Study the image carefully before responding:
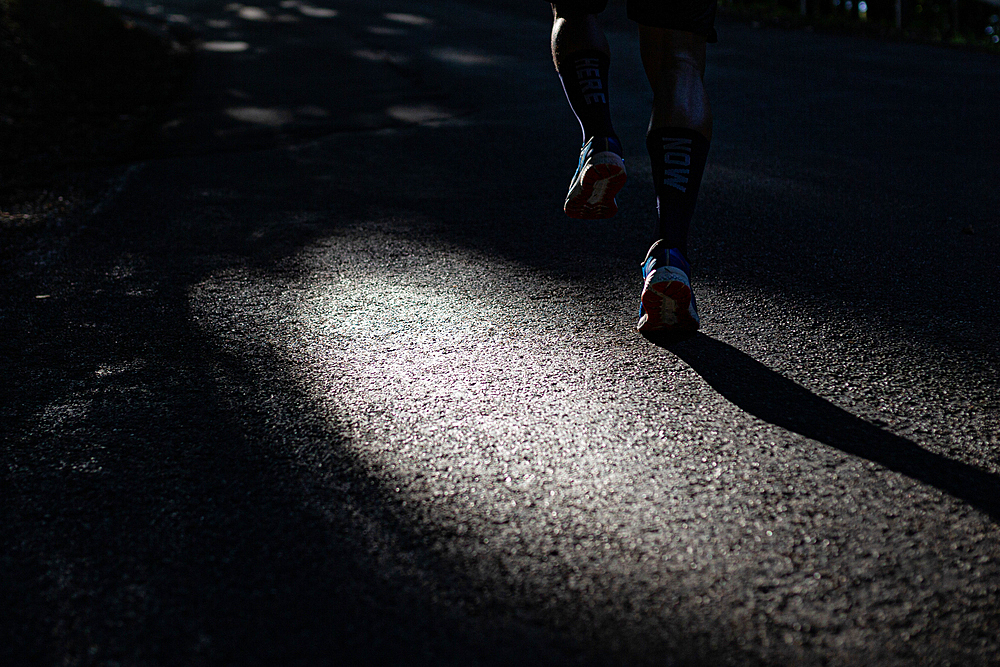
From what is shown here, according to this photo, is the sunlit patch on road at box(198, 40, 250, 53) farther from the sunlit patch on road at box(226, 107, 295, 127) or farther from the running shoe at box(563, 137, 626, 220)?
the running shoe at box(563, 137, 626, 220)

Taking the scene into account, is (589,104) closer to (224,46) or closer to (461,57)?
(461,57)

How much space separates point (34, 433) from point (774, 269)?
7.47ft

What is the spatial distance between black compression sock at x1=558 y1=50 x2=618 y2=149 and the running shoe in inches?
2.6

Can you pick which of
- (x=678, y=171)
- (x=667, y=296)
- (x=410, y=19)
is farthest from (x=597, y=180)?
(x=410, y=19)

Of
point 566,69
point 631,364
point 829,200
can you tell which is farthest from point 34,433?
point 829,200

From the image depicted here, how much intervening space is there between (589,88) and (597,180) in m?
0.34

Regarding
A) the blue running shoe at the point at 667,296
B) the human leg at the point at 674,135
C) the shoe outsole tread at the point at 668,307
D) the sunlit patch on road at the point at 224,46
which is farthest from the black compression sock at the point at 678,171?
the sunlit patch on road at the point at 224,46

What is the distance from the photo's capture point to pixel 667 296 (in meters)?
2.43

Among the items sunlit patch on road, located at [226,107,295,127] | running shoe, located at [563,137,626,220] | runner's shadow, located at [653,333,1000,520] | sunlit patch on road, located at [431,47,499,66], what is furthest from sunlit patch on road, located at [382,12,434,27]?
runner's shadow, located at [653,333,1000,520]

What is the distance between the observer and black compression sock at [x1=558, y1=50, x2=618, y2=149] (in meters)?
2.86

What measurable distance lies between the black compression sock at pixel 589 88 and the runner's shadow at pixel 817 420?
78cm

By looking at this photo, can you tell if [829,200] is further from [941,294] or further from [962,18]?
[962,18]

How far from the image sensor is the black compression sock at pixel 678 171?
8.53 ft

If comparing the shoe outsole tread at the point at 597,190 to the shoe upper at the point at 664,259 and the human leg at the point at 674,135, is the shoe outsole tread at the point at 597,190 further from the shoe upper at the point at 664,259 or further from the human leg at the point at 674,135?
the shoe upper at the point at 664,259
